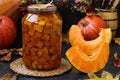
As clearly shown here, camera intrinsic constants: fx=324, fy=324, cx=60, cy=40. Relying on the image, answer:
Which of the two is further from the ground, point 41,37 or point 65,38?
point 41,37

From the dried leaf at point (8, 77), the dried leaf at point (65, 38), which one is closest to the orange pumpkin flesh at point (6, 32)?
the dried leaf at point (65, 38)

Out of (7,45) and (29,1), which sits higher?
(29,1)

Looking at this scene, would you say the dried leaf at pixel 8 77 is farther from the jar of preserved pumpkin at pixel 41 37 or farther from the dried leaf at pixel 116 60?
the dried leaf at pixel 116 60

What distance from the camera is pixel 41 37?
0.86 meters

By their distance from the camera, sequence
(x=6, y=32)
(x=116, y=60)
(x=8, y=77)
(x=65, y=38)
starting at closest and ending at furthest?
(x=8, y=77)
(x=116, y=60)
(x=6, y=32)
(x=65, y=38)

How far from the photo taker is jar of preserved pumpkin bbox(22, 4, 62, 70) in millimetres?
860

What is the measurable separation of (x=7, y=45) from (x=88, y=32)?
0.29 meters

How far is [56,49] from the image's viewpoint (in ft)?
2.91

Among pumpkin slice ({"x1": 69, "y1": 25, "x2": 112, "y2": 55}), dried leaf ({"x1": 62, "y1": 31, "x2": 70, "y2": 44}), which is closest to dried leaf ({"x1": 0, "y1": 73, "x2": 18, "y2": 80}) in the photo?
pumpkin slice ({"x1": 69, "y1": 25, "x2": 112, "y2": 55})

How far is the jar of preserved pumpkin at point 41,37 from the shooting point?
86 cm

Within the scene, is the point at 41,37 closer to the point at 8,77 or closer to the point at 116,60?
the point at 8,77

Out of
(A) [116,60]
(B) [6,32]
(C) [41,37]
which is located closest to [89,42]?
(A) [116,60]

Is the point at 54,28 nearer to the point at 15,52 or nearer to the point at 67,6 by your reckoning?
the point at 15,52

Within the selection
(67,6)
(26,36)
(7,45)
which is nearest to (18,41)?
(7,45)
